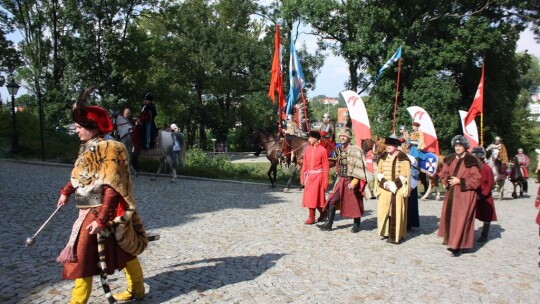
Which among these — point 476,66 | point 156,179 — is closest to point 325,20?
point 476,66

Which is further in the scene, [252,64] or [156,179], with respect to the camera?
[252,64]

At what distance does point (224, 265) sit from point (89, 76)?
25.0 meters

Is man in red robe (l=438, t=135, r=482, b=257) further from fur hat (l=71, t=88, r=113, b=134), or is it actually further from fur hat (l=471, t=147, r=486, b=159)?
fur hat (l=71, t=88, r=113, b=134)

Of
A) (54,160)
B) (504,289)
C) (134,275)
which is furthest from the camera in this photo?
(54,160)

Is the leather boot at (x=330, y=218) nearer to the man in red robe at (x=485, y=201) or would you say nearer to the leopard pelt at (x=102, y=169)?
the man in red robe at (x=485, y=201)

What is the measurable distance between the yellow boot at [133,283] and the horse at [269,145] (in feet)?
31.0

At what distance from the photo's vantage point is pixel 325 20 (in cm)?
2636

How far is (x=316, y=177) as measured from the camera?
318 inches

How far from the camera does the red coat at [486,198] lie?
716 cm

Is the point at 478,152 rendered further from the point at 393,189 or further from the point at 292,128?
the point at 292,128

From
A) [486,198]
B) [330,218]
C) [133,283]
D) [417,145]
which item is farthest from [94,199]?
[417,145]

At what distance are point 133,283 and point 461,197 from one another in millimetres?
4962

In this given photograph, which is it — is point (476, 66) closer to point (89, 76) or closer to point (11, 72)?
point (89, 76)

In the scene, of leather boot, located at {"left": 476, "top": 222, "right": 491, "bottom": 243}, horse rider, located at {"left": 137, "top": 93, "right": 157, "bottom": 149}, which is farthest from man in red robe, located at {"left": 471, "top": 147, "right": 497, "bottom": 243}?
horse rider, located at {"left": 137, "top": 93, "right": 157, "bottom": 149}
